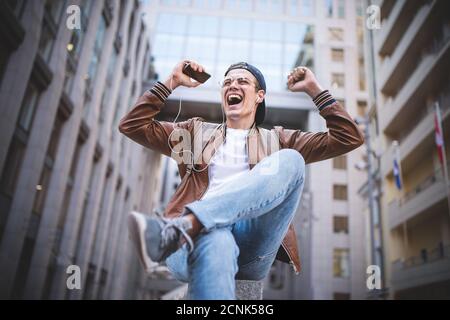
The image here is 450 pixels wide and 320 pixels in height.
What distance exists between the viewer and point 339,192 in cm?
3017

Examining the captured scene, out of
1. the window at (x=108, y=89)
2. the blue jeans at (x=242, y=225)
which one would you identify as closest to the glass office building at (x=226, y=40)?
the window at (x=108, y=89)

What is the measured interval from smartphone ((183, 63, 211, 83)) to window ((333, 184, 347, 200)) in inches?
1130

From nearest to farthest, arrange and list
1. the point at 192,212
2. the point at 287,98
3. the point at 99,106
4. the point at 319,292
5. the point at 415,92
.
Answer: the point at 192,212 → the point at 415,92 → the point at 99,106 → the point at 319,292 → the point at 287,98

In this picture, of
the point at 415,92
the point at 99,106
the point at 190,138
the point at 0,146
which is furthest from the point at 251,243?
the point at 99,106

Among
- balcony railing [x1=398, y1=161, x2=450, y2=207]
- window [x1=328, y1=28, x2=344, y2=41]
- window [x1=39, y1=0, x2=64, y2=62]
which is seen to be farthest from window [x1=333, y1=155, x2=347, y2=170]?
window [x1=39, y1=0, x2=64, y2=62]

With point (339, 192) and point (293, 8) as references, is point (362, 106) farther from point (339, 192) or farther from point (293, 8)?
point (293, 8)

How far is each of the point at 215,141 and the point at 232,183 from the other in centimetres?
73

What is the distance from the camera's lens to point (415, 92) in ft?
54.5

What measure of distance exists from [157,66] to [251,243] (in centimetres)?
2714

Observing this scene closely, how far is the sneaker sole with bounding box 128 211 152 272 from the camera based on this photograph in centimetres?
174

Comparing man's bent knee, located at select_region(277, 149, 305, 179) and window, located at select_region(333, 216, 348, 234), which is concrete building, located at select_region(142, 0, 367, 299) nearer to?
window, located at select_region(333, 216, 348, 234)

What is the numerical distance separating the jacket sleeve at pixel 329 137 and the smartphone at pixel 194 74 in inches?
26.1

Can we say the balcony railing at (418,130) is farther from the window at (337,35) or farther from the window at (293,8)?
the window at (337,35)

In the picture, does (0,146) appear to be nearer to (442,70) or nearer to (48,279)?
(48,279)
